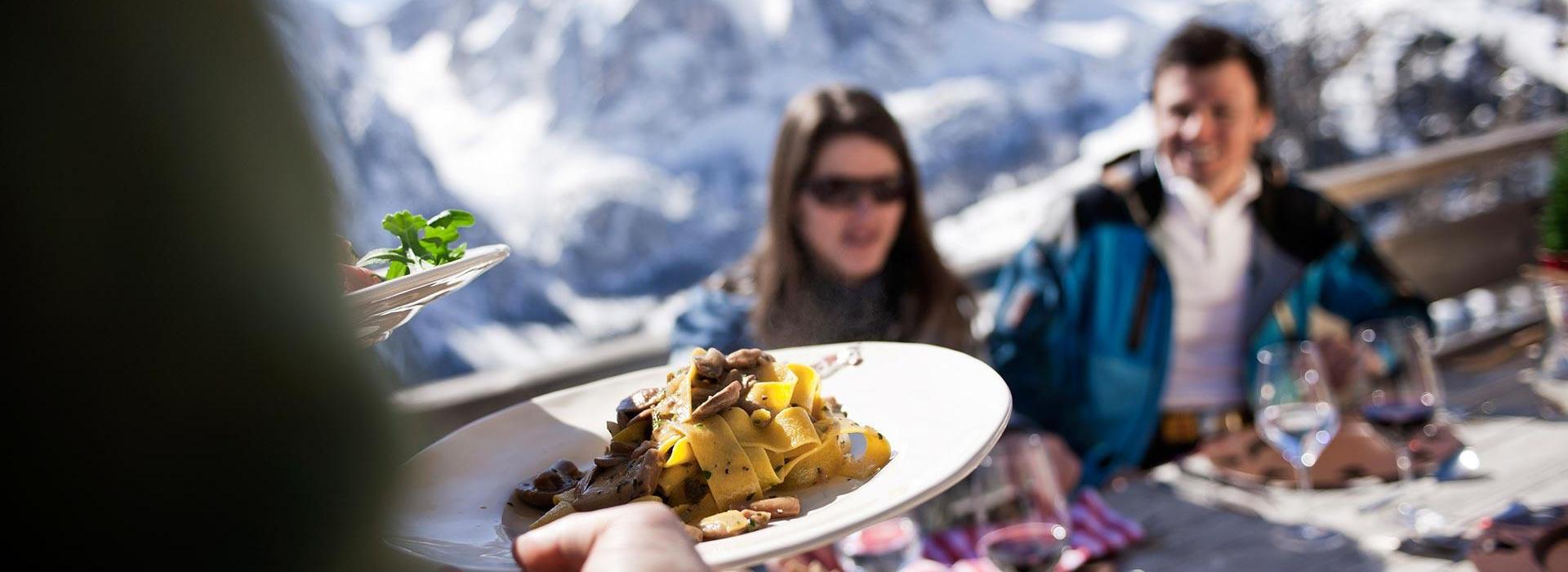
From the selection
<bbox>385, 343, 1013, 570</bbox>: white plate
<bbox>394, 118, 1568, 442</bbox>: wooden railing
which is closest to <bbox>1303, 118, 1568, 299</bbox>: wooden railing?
<bbox>394, 118, 1568, 442</bbox>: wooden railing

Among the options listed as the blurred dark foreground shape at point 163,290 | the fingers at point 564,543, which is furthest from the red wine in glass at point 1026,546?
the blurred dark foreground shape at point 163,290

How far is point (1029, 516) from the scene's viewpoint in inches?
46.0

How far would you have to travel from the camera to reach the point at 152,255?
1.19ft

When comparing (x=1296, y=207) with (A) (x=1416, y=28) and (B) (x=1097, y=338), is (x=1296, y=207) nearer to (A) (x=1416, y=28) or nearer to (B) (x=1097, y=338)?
(B) (x=1097, y=338)

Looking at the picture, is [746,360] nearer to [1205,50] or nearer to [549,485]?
[549,485]

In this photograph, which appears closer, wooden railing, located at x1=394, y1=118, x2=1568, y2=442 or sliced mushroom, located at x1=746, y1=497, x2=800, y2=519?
sliced mushroom, located at x1=746, y1=497, x2=800, y2=519

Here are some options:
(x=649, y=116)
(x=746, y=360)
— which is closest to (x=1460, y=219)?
(x=649, y=116)

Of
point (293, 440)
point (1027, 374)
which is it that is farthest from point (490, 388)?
point (293, 440)

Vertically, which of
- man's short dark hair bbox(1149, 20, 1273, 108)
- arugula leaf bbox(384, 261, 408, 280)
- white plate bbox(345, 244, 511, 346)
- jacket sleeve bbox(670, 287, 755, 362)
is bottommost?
jacket sleeve bbox(670, 287, 755, 362)

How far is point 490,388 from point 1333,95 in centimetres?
410

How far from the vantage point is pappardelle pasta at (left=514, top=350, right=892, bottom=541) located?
0.69 m

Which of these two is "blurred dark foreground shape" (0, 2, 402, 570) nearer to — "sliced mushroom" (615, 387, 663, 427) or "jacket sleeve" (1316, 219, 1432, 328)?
"sliced mushroom" (615, 387, 663, 427)

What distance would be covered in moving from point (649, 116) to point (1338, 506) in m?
2.59

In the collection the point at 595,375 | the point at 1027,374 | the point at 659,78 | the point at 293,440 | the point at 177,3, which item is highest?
the point at 659,78
